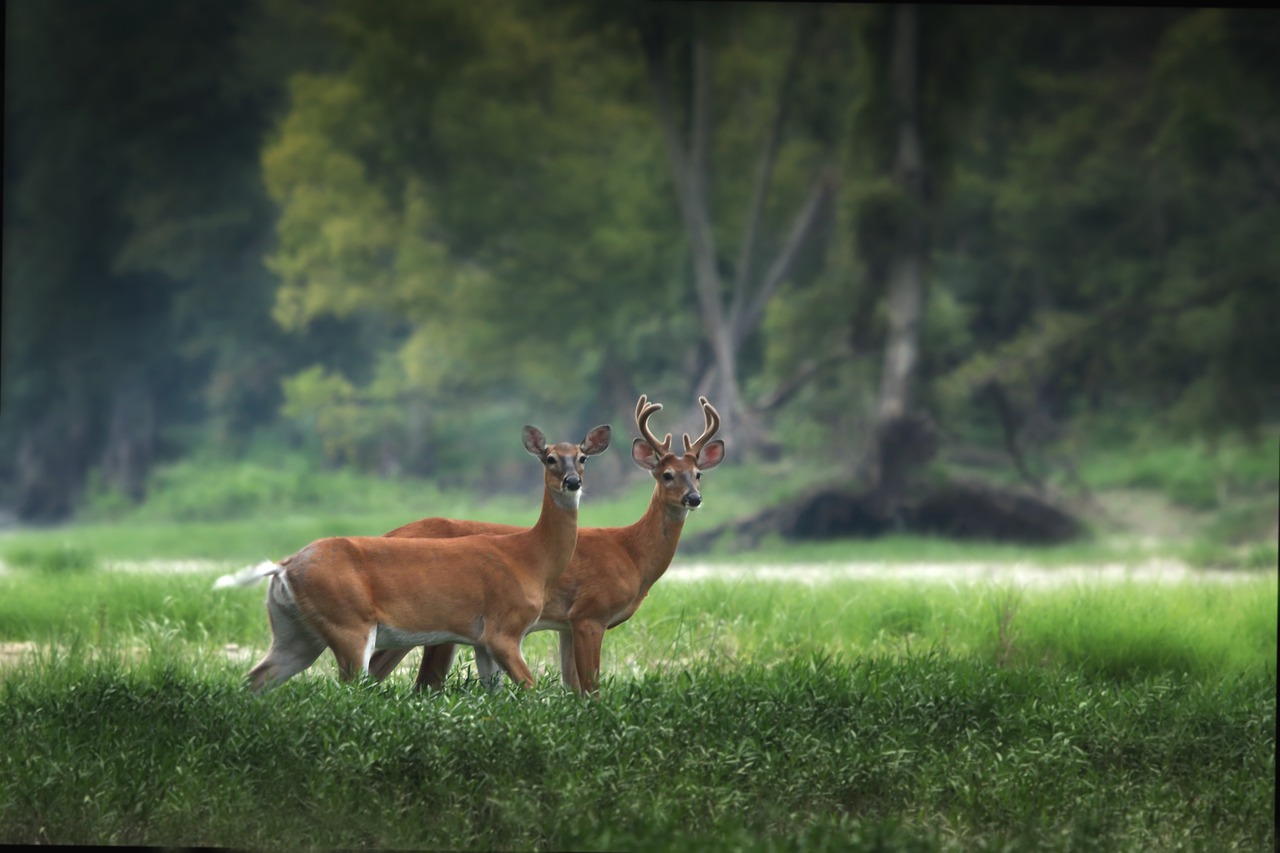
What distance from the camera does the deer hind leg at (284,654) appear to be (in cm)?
445

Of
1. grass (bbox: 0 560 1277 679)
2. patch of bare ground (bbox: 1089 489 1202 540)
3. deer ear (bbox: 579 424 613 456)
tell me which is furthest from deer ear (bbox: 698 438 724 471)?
patch of bare ground (bbox: 1089 489 1202 540)

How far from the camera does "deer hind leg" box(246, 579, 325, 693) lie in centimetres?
445

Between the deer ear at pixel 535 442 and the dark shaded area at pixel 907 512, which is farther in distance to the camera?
the dark shaded area at pixel 907 512

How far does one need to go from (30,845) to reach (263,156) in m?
13.9

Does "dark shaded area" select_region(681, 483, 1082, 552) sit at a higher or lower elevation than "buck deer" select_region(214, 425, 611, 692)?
lower

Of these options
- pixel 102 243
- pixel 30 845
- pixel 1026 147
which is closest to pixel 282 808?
pixel 30 845

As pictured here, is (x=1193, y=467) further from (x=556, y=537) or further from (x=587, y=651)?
(x=556, y=537)

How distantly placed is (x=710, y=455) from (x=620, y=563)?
1.48 feet

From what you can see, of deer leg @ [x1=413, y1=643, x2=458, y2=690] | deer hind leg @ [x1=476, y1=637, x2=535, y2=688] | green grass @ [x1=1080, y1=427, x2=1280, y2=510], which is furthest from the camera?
green grass @ [x1=1080, y1=427, x2=1280, y2=510]

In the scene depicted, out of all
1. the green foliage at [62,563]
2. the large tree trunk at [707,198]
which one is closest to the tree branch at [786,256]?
the large tree trunk at [707,198]

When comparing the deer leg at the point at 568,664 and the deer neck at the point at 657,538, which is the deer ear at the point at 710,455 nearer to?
the deer neck at the point at 657,538

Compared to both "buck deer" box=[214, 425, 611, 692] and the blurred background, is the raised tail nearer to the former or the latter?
Result: "buck deer" box=[214, 425, 611, 692]

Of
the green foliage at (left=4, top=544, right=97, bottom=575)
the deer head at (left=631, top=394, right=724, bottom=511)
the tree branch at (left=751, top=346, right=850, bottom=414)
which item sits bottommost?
the green foliage at (left=4, top=544, right=97, bottom=575)

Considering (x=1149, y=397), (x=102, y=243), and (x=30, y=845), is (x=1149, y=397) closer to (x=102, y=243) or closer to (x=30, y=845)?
(x=102, y=243)
